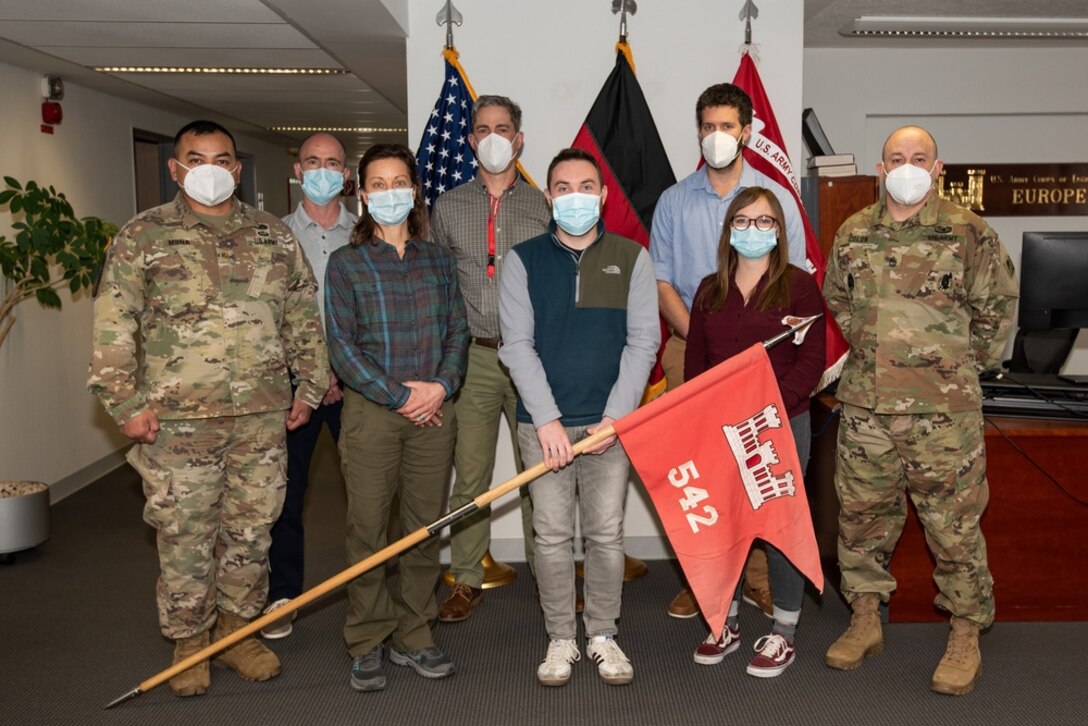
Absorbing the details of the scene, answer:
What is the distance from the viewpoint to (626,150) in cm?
401

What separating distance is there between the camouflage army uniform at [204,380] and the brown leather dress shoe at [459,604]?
731mm

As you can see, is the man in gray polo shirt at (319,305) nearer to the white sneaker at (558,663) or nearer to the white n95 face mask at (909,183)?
the white sneaker at (558,663)

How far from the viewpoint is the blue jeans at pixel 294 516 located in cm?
354

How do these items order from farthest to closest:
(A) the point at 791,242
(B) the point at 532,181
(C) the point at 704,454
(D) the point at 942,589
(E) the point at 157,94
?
1. (E) the point at 157,94
2. (B) the point at 532,181
3. (A) the point at 791,242
4. (D) the point at 942,589
5. (C) the point at 704,454

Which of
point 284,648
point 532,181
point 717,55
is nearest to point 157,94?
point 532,181

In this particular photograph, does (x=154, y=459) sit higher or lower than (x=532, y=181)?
lower

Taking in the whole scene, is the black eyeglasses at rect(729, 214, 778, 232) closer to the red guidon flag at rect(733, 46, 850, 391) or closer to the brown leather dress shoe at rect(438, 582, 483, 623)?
the red guidon flag at rect(733, 46, 850, 391)

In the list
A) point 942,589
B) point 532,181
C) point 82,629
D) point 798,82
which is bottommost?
point 82,629

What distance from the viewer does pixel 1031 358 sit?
5.21 metres

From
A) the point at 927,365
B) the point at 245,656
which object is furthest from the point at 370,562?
the point at 927,365

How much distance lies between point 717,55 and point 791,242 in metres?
1.20

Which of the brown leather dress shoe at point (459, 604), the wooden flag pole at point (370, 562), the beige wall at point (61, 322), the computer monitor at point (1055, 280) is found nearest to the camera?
the wooden flag pole at point (370, 562)

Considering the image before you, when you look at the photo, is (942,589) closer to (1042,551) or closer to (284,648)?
(1042,551)

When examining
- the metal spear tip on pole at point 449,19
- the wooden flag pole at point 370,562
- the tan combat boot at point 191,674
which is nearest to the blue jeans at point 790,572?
the wooden flag pole at point 370,562
